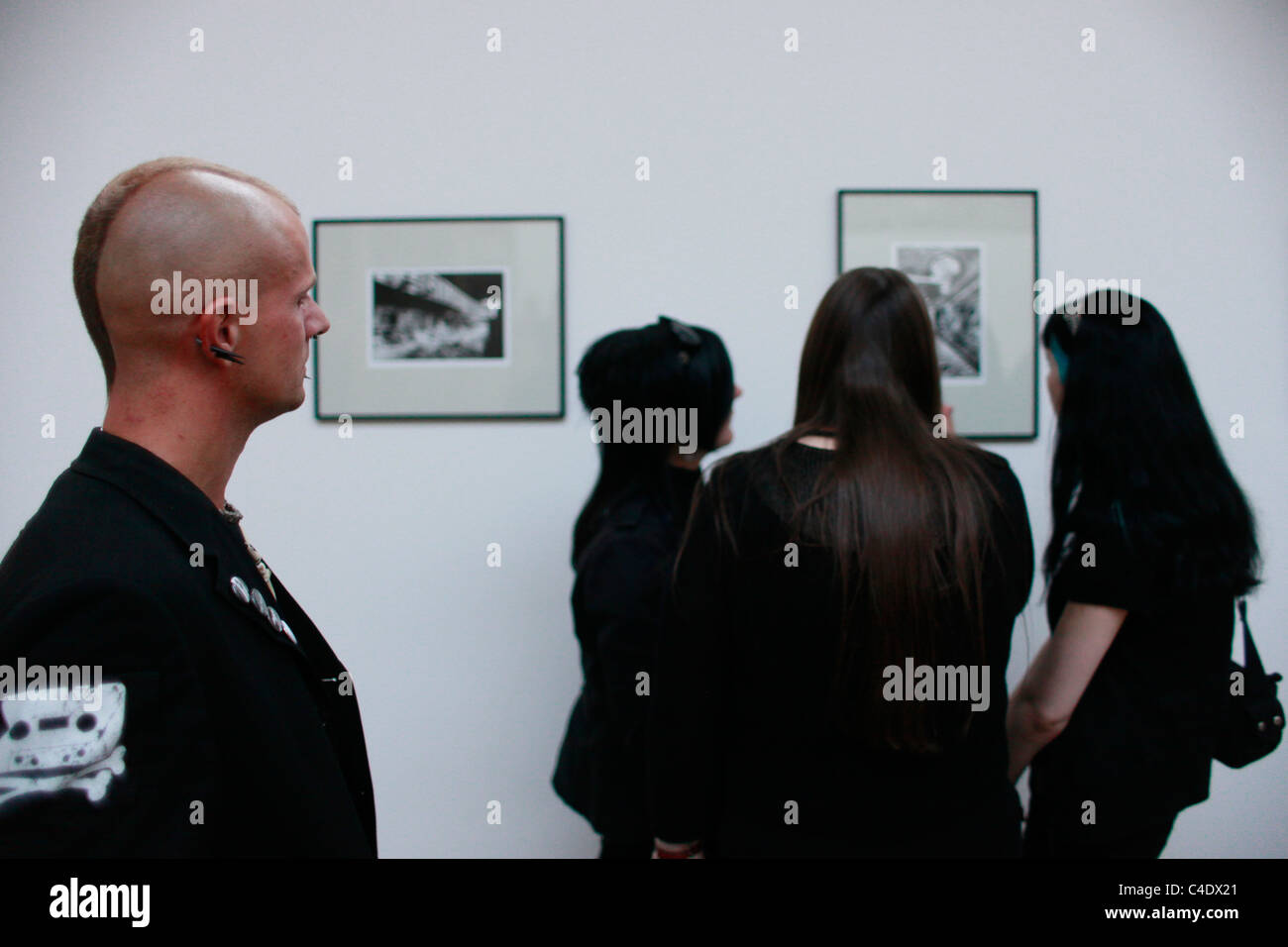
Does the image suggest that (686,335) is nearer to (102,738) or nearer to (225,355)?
(225,355)

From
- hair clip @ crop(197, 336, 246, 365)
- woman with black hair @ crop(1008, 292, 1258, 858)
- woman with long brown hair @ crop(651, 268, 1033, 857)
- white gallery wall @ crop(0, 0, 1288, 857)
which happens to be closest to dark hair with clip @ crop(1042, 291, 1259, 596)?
woman with black hair @ crop(1008, 292, 1258, 858)

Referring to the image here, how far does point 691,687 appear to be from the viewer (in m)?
1.04

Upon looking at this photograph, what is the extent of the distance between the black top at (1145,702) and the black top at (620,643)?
26.2 inches

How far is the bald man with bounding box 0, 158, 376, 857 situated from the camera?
56 cm

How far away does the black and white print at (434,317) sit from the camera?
1834 mm

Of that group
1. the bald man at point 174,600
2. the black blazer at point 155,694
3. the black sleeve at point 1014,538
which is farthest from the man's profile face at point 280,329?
the black sleeve at point 1014,538

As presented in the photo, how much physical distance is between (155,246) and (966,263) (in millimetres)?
1682

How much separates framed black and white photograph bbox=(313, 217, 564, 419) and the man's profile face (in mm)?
1010

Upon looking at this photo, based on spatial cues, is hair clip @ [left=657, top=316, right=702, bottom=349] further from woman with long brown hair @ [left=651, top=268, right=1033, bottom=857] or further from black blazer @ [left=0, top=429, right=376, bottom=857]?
black blazer @ [left=0, top=429, right=376, bottom=857]

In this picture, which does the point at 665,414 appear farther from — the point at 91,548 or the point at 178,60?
the point at 178,60

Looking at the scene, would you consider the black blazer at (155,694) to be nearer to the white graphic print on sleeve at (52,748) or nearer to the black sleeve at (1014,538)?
the white graphic print on sleeve at (52,748)

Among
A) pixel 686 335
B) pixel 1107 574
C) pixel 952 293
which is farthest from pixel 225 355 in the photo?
pixel 952 293

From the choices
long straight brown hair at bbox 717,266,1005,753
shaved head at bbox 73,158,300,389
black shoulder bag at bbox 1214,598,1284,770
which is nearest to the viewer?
shaved head at bbox 73,158,300,389
